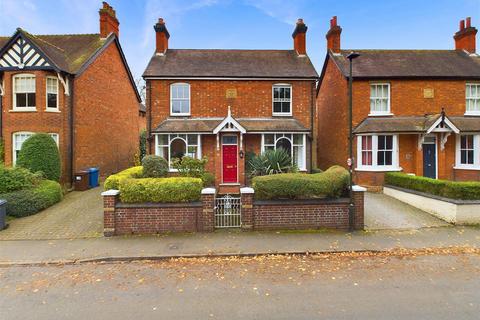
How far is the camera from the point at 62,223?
9.19 m

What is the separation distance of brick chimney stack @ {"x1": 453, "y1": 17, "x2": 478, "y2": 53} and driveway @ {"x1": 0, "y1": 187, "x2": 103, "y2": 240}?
23124 mm

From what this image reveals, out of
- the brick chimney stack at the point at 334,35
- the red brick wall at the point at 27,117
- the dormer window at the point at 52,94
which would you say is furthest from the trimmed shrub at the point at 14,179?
the brick chimney stack at the point at 334,35

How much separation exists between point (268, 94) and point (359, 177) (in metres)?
6.69

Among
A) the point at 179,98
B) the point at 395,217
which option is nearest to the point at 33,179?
the point at 179,98

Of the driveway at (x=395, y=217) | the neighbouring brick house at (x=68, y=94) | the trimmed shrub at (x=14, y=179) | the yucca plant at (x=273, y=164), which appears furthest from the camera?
the neighbouring brick house at (x=68, y=94)

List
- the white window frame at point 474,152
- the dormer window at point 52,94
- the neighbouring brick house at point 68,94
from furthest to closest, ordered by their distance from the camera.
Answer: the white window frame at point 474,152
the dormer window at point 52,94
the neighbouring brick house at point 68,94

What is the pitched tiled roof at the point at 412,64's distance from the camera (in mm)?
15445

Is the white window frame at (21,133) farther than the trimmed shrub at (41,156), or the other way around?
the white window frame at (21,133)

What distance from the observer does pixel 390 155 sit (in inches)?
579

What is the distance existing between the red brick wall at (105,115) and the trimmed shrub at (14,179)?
14.1ft

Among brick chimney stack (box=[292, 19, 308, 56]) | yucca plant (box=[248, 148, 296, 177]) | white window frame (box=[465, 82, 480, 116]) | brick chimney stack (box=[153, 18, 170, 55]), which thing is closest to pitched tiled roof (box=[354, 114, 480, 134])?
white window frame (box=[465, 82, 480, 116])

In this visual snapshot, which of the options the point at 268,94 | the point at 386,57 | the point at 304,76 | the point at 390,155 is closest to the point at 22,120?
the point at 268,94

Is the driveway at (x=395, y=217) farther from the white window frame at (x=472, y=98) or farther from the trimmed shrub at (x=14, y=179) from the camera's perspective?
the trimmed shrub at (x=14, y=179)

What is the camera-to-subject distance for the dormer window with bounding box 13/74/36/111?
45.6ft
